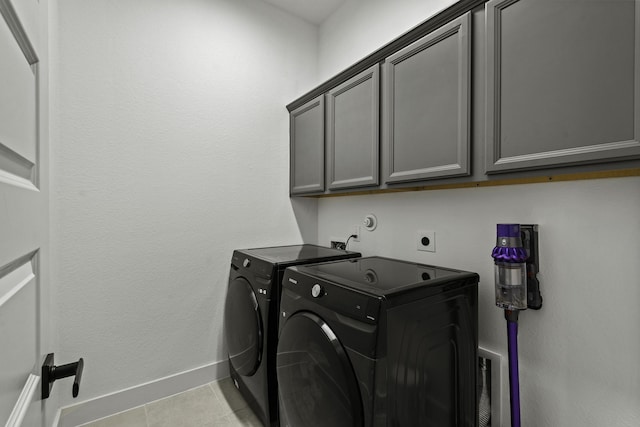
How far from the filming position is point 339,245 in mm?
2260

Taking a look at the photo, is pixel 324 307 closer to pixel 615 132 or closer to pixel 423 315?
pixel 423 315

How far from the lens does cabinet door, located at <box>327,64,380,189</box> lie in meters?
1.60

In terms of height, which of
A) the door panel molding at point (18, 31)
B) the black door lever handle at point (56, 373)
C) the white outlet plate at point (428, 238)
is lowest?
the black door lever handle at point (56, 373)

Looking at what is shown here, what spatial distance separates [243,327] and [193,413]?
0.60 m

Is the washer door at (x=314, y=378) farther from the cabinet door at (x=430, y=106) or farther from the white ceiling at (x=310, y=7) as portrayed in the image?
the white ceiling at (x=310, y=7)

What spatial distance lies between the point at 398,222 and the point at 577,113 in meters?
1.02

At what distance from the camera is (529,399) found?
1.21 metres

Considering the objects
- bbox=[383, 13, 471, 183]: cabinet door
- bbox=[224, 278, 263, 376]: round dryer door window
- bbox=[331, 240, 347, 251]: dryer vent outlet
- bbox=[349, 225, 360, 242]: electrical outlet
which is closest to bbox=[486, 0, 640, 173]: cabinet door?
bbox=[383, 13, 471, 183]: cabinet door

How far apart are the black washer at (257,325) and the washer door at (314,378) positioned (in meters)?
0.21

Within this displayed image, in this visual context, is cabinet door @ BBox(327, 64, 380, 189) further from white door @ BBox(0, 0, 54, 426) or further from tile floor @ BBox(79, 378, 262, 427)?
tile floor @ BBox(79, 378, 262, 427)

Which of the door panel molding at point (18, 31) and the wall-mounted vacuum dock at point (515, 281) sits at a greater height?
A: the door panel molding at point (18, 31)

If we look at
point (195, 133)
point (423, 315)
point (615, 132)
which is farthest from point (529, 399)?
point (195, 133)

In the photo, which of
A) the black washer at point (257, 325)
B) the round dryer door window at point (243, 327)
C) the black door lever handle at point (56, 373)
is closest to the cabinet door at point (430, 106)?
the black washer at point (257, 325)

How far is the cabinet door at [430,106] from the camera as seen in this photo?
1196 millimetres
